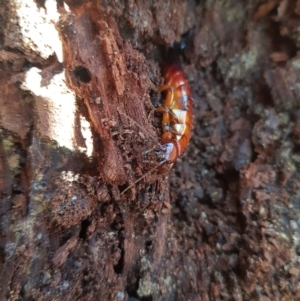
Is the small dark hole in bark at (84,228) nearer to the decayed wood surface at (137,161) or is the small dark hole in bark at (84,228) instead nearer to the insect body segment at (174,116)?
the decayed wood surface at (137,161)

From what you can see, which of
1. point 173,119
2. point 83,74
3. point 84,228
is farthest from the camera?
point 173,119

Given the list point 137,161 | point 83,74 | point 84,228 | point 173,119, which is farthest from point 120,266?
point 83,74

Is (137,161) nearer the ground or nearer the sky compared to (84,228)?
nearer the sky

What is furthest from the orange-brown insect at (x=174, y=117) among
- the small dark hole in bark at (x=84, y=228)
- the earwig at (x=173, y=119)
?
the small dark hole in bark at (x=84, y=228)

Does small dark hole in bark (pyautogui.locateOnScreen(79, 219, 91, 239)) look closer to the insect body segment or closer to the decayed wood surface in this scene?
the decayed wood surface

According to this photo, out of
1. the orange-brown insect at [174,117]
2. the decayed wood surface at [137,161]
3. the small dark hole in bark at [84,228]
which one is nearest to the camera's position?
the decayed wood surface at [137,161]

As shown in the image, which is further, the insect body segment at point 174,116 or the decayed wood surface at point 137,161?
the insect body segment at point 174,116

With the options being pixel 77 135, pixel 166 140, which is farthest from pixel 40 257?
pixel 166 140

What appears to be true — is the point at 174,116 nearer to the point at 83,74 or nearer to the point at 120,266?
the point at 83,74
